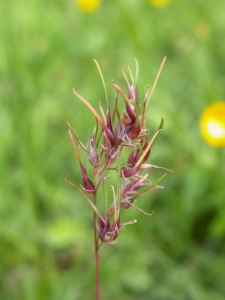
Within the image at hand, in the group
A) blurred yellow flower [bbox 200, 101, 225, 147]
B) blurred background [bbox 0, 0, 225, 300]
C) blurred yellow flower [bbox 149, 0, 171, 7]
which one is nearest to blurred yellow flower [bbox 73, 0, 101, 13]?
blurred background [bbox 0, 0, 225, 300]

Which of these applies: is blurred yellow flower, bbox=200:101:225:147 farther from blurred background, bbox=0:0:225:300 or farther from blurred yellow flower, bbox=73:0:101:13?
blurred yellow flower, bbox=73:0:101:13

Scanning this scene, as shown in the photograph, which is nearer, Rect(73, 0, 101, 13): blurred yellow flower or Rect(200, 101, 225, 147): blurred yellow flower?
Rect(200, 101, 225, 147): blurred yellow flower

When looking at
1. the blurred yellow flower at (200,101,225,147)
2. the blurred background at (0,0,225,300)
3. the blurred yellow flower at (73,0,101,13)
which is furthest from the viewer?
the blurred yellow flower at (73,0,101,13)

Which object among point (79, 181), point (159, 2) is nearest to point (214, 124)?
point (79, 181)

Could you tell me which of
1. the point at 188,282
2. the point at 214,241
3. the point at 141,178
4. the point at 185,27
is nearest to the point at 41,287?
the point at 188,282

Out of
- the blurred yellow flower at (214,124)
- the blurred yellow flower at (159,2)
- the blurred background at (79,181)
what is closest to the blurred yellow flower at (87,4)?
the blurred background at (79,181)

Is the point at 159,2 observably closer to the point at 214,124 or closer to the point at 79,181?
the point at 214,124
